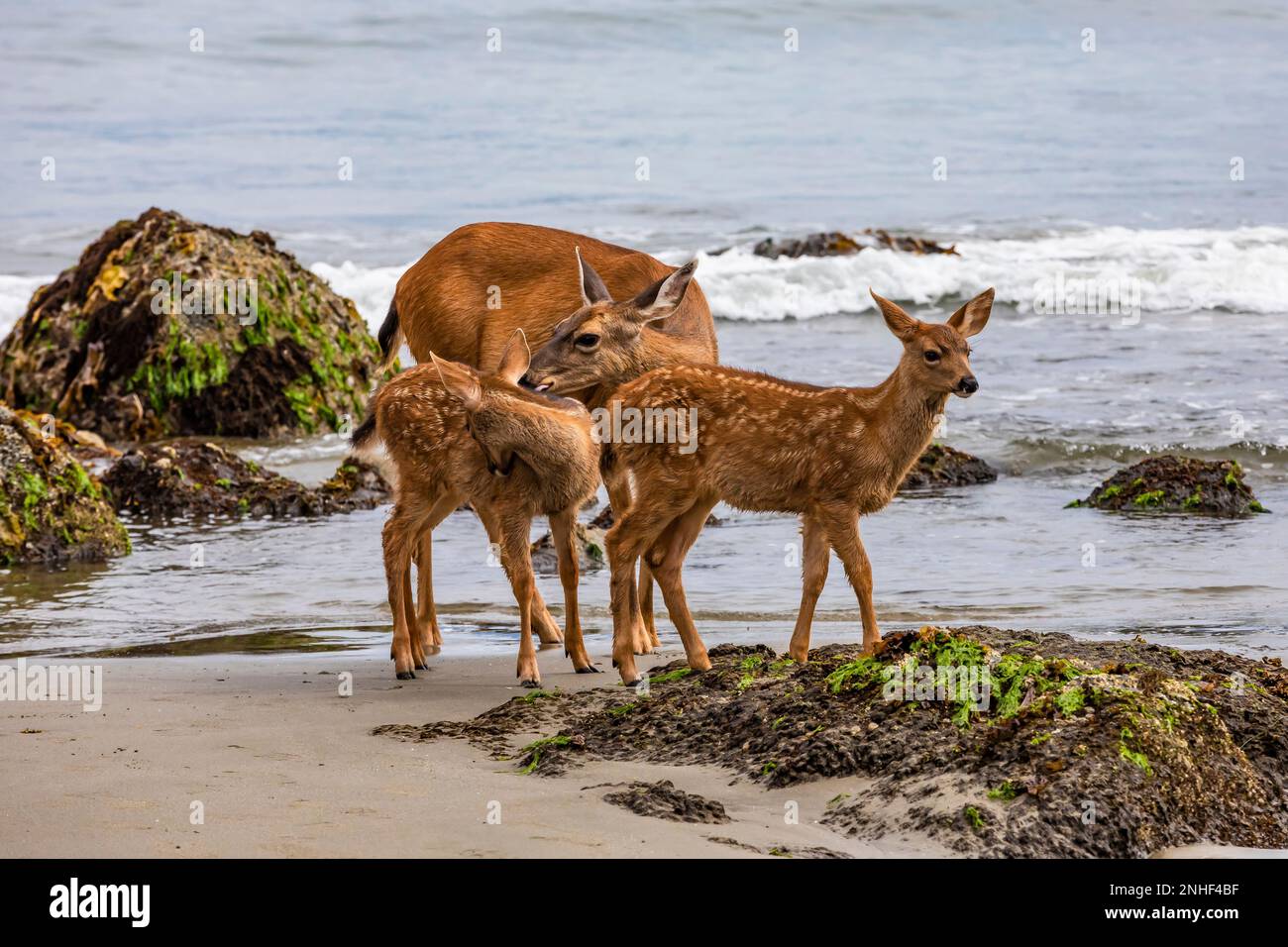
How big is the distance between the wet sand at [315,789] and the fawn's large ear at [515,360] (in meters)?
1.82

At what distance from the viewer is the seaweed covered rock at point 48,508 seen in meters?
12.5

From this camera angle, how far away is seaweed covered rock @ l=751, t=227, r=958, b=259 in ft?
102

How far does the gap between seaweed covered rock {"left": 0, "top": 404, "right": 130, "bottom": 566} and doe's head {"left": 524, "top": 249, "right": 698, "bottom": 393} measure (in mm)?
4470

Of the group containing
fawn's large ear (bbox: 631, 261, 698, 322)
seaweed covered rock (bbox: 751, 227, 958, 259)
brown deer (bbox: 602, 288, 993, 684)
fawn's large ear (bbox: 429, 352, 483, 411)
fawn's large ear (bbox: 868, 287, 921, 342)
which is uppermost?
seaweed covered rock (bbox: 751, 227, 958, 259)

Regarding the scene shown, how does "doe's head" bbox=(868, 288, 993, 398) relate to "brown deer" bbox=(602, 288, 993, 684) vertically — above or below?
above

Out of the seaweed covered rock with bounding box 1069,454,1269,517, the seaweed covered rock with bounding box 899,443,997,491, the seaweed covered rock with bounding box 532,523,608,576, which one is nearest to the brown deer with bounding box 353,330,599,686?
the seaweed covered rock with bounding box 532,523,608,576

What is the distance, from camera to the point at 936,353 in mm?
8750

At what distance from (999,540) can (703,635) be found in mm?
3662

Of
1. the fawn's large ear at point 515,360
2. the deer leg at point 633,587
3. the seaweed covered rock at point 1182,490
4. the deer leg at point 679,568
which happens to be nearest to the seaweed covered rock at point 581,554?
the deer leg at point 633,587

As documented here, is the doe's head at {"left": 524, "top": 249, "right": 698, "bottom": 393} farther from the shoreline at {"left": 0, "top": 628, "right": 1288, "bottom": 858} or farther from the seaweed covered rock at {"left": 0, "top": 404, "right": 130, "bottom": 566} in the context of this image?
the seaweed covered rock at {"left": 0, "top": 404, "right": 130, "bottom": 566}

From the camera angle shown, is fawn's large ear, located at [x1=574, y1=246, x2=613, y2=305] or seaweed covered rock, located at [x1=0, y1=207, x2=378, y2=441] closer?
fawn's large ear, located at [x1=574, y1=246, x2=613, y2=305]

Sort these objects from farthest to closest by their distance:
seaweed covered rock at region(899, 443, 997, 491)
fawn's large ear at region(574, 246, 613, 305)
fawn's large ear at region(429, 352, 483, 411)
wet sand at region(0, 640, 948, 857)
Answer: seaweed covered rock at region(899, 443, 997, 491) < fawn's large ear at region(574, 246, 613, 305) < fawn's large ear at region(429, 352, 483, 411) < wet sand at region(0, 640, 948, 857)

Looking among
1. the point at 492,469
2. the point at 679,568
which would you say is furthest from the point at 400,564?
the point at 679,568

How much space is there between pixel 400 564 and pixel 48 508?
4.39m
